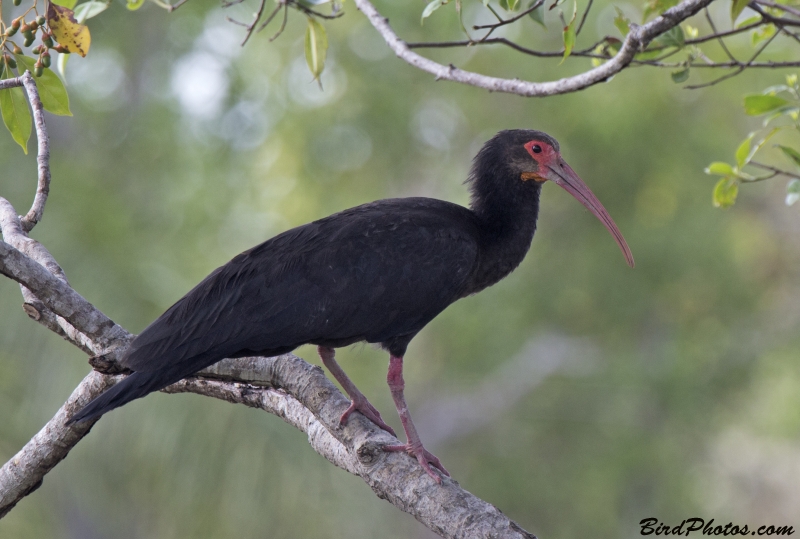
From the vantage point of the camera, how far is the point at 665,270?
17734mm

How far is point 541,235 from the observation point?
20.1m

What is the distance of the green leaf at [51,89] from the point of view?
11.3 feet

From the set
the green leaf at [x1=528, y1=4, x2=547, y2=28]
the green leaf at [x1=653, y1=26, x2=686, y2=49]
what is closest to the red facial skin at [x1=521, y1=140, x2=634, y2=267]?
the green leaf at [x1=653, y1=26, x2=686, y2=49]

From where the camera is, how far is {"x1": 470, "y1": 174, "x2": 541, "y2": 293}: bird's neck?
16.0 ft

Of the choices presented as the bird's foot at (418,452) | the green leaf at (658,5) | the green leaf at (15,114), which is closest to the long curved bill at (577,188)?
the green leaf at (658,5)

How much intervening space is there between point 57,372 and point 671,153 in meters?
13.2

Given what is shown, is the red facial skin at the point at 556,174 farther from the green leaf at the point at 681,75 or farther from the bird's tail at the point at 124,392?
the bird's tail at the point at 124,392

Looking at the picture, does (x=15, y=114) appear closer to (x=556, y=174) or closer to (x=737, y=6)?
(x=556, y=174)

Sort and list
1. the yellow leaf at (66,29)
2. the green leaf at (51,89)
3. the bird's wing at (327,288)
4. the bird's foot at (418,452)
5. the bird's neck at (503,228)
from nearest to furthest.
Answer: the yellow leaf at (66,29), the green leaf at (51,89), the bird's foot at (418,452), the bird's wing at (327,288), the bird's neck at (503,228)

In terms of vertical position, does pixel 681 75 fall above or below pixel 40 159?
above

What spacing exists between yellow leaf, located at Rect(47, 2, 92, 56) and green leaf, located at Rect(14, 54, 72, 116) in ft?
0.89

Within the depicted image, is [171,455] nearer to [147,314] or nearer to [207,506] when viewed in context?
[207,506]

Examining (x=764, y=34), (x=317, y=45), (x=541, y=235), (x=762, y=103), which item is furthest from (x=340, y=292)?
(x=541, y=235)

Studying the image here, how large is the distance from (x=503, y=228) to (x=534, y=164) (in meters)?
0.44
